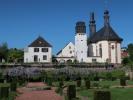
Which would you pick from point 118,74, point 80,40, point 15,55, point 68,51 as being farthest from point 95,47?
point 118,74

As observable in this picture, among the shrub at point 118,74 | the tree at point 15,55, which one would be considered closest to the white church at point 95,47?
the tree at point 15,55

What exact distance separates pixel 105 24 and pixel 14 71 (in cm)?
4594

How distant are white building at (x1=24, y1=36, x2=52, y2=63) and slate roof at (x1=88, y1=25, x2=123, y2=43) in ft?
43.4

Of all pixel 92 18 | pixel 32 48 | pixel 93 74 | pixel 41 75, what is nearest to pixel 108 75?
pixel 93 74

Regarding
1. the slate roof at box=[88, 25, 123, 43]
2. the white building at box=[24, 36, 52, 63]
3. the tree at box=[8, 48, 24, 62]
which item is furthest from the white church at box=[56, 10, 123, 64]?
the tree at box=[8, 48, 24, 62]

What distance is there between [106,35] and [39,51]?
17.8 metres

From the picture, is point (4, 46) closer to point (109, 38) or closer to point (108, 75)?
point (109, 38)

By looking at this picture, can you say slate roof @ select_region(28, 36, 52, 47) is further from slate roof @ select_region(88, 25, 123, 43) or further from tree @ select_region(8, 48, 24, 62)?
slate roof @ select_region(88, 25, 123, 43)

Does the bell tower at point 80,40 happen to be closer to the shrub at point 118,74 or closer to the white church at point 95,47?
the white church at point 95,47

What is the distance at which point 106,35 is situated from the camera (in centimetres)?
10194

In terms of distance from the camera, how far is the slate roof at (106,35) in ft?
330

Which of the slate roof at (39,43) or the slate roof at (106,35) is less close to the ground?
the slate roof at (106,35)

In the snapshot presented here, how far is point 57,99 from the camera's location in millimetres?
27203

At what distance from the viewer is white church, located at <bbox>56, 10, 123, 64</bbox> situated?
9944 cm
